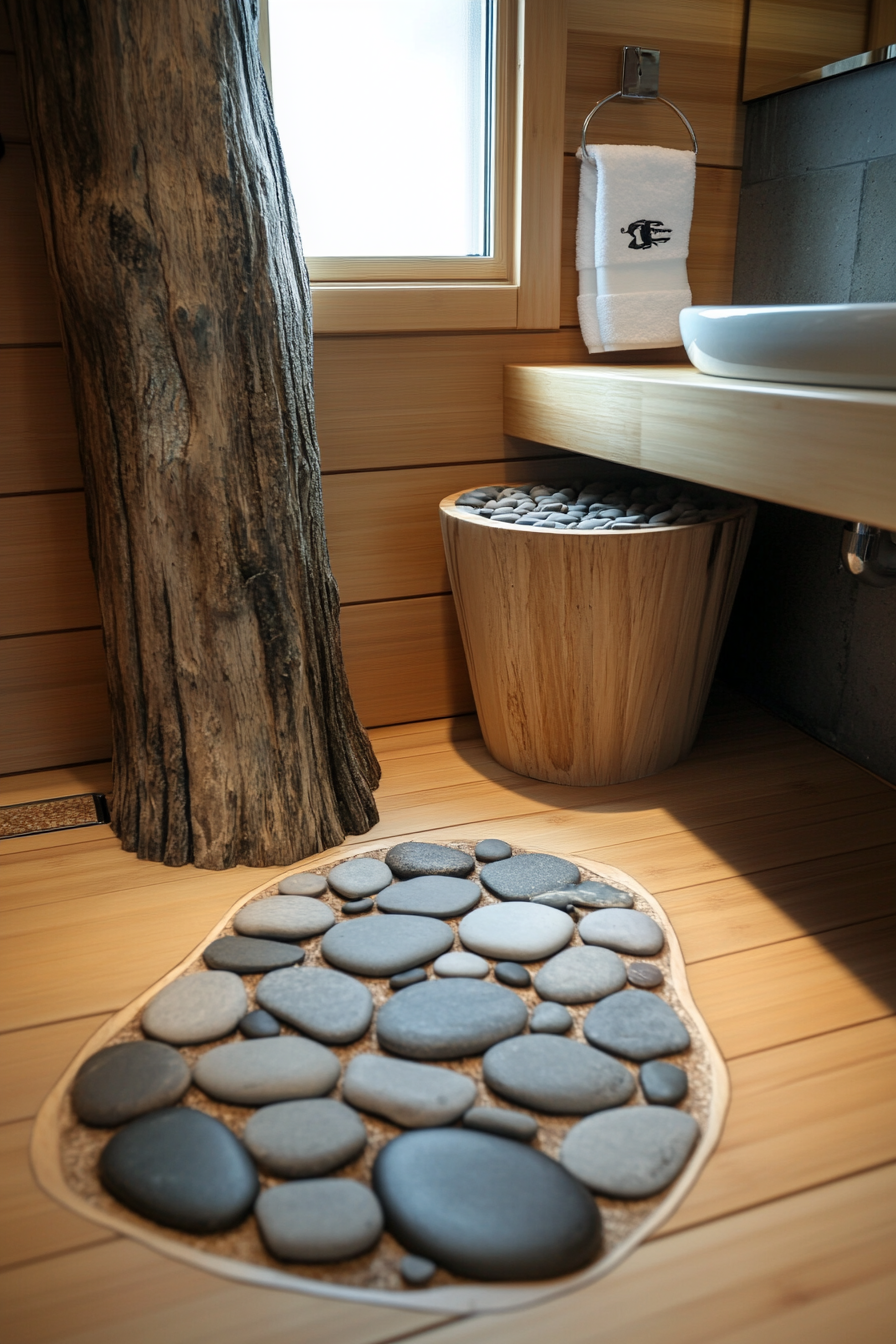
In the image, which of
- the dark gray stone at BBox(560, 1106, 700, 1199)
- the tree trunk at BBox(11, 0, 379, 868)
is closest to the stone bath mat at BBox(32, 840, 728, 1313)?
the dark gray stone at BBox(560, 1106, 700, 1199)

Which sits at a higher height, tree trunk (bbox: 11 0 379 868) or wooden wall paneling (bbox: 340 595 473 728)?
tree trunk (bbox: 11 0 379 868)

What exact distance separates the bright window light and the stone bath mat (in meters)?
1.25

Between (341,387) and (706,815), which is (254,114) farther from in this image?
(706,815)

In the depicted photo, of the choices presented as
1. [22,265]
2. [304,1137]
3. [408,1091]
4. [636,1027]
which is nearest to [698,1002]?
[636,1027]

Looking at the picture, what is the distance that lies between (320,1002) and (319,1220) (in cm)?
30

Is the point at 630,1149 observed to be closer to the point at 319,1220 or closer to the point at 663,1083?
the point at 663,1083

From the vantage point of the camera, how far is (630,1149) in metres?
0.94

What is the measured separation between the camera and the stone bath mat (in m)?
0.82

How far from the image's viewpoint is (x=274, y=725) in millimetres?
1460

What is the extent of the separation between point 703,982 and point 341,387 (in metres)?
1.17

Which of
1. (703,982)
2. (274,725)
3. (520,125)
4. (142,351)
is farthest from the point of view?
(520,125)

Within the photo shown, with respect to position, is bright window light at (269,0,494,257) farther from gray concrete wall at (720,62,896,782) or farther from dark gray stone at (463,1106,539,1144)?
dark gray stone at (463,1106,539,1144)

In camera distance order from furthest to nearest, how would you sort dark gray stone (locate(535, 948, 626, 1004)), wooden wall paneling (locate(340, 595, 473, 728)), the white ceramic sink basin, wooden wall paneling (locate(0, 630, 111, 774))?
wooden wall paneling (locate(340, 595, 473, 728)) → wooden wall paneling (locate(0, 630, 111, 774)) → dark gray stone (locate(535, 948, 626, 1004)) → the white ceramic sink basin

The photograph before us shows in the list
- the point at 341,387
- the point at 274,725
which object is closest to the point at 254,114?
the point at 341,387
